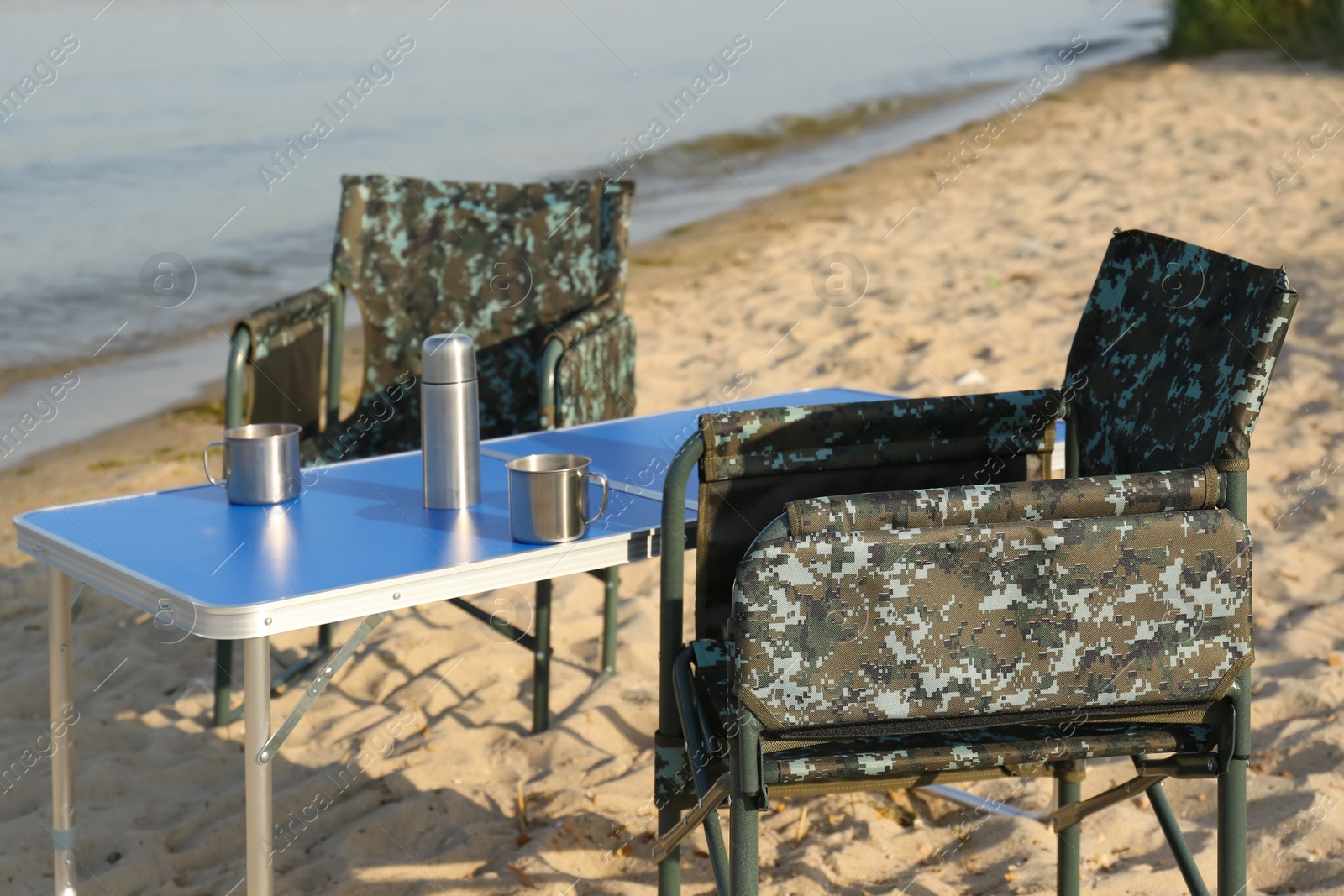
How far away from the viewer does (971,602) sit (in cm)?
157

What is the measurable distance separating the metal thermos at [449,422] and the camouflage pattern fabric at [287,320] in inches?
41.6

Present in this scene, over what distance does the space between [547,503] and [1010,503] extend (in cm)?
68

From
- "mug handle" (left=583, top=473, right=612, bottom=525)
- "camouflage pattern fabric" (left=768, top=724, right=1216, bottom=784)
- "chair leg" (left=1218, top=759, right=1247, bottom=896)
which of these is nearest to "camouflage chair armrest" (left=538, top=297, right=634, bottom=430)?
"mug handle" (left=583, top=473, right=612, bottom=525)

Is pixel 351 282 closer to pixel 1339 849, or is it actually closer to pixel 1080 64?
pixel 1339 849

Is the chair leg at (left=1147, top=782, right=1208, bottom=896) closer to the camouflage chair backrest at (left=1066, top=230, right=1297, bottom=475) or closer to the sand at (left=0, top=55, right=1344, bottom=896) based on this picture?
the sand at (left=0, top=55, right=1344, bottom=896)

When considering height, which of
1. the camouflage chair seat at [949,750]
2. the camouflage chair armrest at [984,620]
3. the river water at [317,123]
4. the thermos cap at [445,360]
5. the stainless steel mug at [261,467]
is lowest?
the camouflage chair seat at [949,750]

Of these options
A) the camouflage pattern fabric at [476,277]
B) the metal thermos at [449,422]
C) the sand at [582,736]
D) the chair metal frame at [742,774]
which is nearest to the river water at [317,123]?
the sand at [582,736]

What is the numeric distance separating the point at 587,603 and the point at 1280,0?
16.7 metres

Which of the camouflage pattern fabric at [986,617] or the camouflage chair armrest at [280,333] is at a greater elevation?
the camouflage chair armrest at [280,333]

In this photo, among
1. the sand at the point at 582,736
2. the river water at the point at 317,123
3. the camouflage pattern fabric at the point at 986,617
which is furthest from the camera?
the river water at the point at 317,123

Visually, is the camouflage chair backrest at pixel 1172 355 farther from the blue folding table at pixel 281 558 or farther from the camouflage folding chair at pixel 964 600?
the blue folding table at pixel 281 558

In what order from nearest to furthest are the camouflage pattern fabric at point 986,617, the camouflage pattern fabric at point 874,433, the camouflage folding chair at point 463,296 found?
the camouflage pattern fabric at point 986,617 → the camouflage pattern fabric at point 874,433 → the camouflage folding chair at point 463,296

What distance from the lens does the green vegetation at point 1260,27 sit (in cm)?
1563

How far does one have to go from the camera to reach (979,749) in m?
1.71
